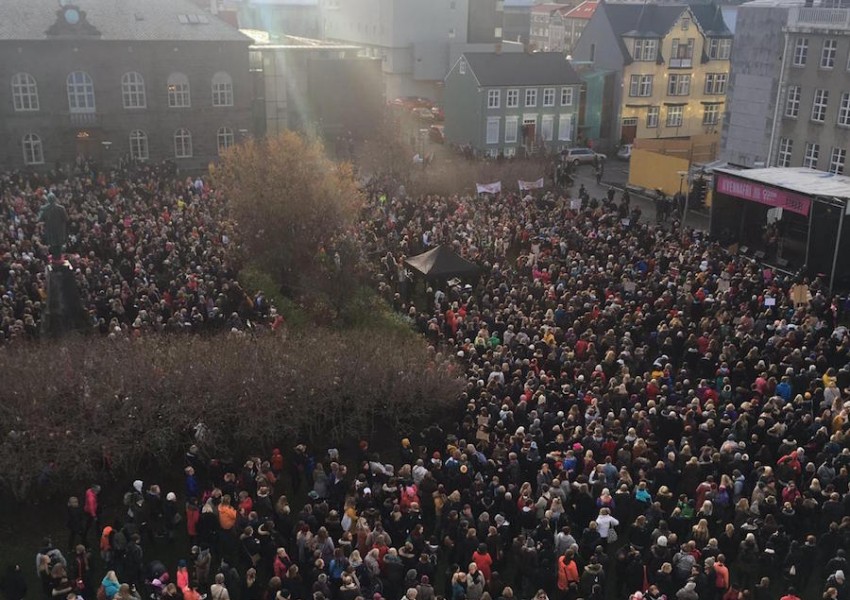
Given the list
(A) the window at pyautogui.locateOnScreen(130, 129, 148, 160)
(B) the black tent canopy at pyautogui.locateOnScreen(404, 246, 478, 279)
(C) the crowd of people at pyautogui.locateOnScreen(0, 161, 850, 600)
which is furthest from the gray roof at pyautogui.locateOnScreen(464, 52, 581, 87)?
(C) the crowd of people at pyautogui.locateOnScreen(0, 161, 850, 600)

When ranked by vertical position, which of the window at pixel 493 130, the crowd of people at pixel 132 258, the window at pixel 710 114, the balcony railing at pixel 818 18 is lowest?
the crowd of people at pixel 132 258

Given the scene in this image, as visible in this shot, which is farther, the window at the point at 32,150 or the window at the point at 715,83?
the window at the point at 715,83

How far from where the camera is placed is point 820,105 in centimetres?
4134

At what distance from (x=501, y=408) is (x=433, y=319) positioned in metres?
6.08

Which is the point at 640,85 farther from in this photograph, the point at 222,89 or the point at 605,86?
the point at 222,89

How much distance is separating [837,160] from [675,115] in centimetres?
2519

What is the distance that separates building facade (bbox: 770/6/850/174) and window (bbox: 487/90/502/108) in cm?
1953

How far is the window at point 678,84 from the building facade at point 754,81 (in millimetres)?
15807

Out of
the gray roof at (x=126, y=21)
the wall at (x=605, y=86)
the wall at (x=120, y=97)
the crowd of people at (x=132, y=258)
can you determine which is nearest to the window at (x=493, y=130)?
the wall at (x=605, y=86)

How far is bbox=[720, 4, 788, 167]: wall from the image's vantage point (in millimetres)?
45031

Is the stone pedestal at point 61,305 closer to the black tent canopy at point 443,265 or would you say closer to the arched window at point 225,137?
the black tent canopy at point 443,265

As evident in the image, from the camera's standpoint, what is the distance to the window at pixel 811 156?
137 ft

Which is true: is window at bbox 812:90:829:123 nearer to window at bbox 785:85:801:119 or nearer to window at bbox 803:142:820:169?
window at bbox 785:85:801:119

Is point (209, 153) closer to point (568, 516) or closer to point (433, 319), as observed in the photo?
point (433, 319)
